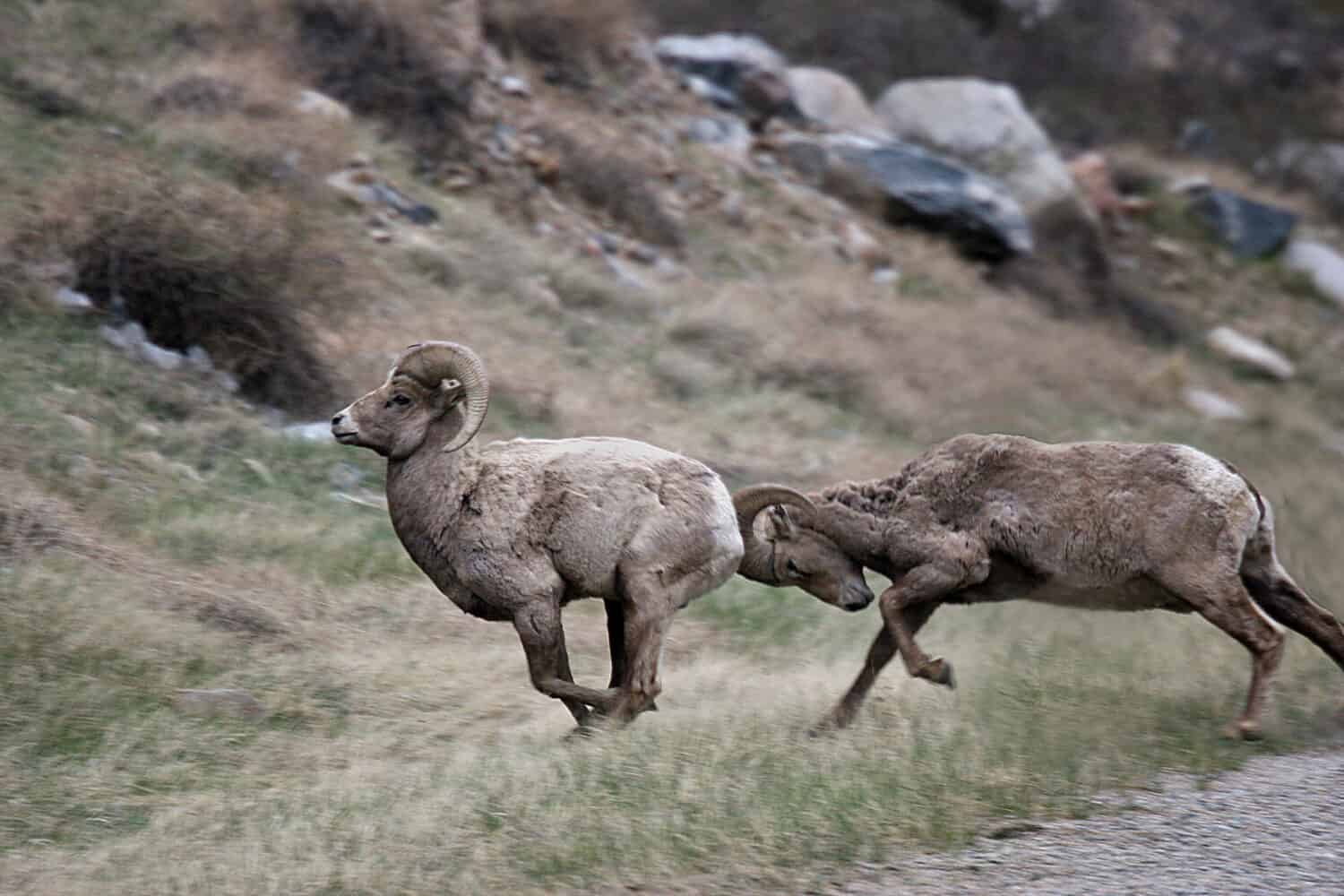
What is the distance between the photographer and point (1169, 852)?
6.95 m

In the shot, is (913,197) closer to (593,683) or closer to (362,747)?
(593,683)

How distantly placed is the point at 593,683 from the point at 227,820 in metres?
3.42

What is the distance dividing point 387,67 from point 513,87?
2.30m

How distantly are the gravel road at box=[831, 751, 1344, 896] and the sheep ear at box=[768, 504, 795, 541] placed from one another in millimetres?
2519

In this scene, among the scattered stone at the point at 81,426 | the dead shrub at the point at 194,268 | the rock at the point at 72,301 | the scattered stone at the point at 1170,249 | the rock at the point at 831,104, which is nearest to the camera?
the scattered stone at the point at 81,426

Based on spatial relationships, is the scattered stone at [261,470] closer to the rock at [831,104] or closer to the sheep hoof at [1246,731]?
the sheep hoof at [1246,731]

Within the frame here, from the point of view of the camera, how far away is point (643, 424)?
53.1ft

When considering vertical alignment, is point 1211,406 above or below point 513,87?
below

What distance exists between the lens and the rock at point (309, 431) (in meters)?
13.4

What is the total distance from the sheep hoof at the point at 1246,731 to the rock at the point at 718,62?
18.4 m

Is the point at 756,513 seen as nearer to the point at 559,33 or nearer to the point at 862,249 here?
the point at 862,249

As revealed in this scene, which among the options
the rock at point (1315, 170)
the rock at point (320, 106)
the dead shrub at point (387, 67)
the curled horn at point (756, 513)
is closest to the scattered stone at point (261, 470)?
the curled horn at point (756, 513)

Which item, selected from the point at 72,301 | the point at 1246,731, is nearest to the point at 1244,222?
the point at 72,301

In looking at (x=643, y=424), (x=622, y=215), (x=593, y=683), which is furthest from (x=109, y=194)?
(x=622, y=215)
